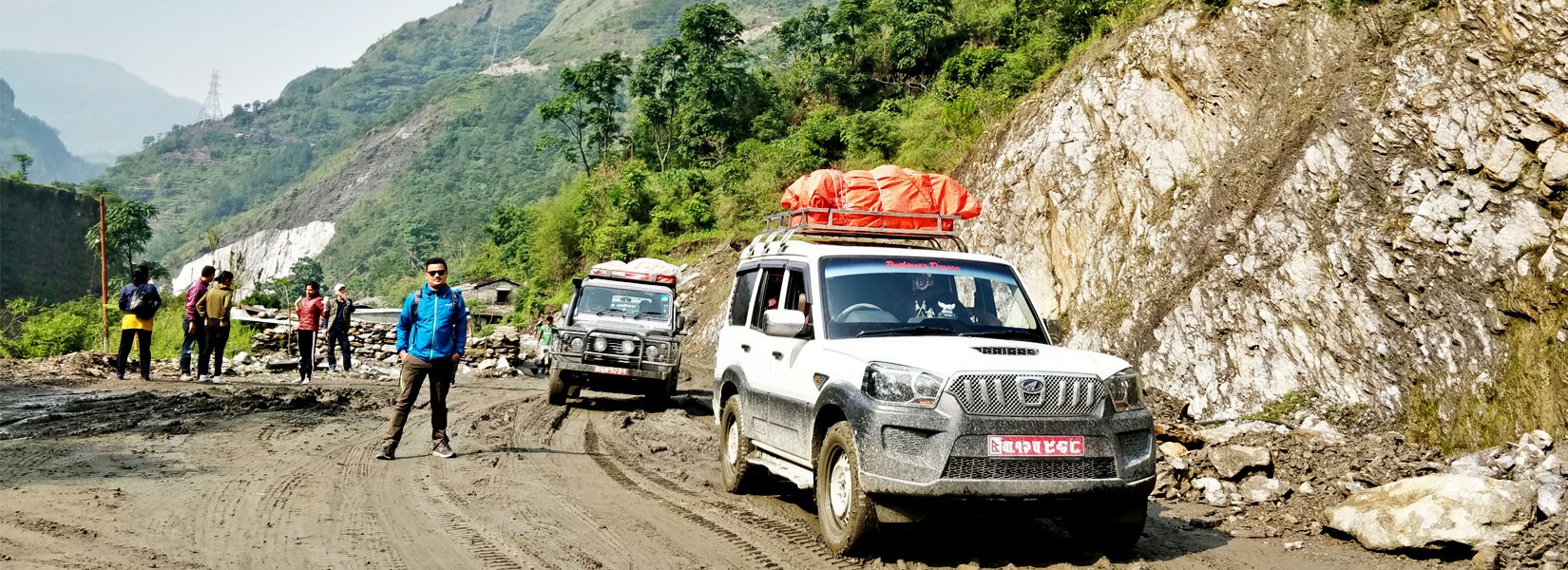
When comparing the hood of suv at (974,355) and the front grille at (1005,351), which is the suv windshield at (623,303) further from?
the front grille at (1005,351)

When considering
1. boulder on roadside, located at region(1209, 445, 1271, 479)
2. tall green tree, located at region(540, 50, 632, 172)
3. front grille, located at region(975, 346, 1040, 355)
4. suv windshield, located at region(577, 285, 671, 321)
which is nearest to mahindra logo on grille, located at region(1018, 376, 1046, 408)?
front grille, located at region(975, 346, 1040, 355)

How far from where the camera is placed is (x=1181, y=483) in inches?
339

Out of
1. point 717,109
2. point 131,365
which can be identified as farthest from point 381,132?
point 131,365

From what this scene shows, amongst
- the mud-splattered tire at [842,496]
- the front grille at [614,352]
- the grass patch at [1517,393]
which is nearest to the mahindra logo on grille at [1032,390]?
the mud-splattered tire at [842,496]

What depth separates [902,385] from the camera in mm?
5781

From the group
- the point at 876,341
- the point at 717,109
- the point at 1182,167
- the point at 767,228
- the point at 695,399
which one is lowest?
the point at 695,399

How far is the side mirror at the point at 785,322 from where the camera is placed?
21.9ft

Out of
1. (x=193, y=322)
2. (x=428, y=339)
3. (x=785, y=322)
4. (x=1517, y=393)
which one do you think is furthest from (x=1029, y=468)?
(x=193, y=322)

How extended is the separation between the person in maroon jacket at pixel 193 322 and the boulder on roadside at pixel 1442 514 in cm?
1632

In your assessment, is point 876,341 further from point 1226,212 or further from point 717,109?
point 717,109

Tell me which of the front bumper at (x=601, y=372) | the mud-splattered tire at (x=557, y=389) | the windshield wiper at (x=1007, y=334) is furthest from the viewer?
the mud-splattered tire at (x=557, y=389)

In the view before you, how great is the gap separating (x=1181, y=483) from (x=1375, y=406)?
3793 mm

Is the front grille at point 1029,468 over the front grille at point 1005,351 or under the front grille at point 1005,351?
under

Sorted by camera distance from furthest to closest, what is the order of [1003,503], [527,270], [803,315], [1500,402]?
[527,270] → [1500,402] → [803,315] → [1003,503]
